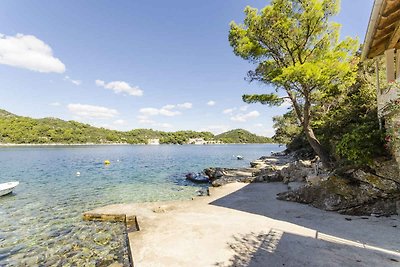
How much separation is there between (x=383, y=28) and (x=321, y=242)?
677 centimetres

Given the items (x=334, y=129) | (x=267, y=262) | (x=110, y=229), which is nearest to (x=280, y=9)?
(x=334, y=129)

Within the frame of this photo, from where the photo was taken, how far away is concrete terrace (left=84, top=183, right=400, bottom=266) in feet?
18.6

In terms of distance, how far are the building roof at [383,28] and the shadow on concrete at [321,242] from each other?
613cm

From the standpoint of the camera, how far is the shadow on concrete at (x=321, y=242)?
5512 mm

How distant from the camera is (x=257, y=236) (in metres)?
7.18

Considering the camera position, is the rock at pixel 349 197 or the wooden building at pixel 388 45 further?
the rock at pixel 349 197

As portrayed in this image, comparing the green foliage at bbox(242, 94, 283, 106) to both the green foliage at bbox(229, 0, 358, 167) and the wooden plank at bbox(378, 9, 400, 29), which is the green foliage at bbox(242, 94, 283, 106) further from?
the wooden plank at bbox(378, 9, 400, 29)

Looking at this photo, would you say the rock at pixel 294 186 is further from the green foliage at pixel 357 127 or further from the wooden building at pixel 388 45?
the wooden building at pixel 388 45

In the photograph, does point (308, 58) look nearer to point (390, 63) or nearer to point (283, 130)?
point (390, 63)

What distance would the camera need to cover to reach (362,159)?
8.96 meters

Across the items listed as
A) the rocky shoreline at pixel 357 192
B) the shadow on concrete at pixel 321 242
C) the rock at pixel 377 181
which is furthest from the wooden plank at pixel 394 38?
the shadow on concrete at pixel 321 242

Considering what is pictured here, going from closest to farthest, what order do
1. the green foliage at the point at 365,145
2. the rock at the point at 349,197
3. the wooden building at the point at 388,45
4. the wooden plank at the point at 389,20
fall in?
the wooden building at the point at 388,45 → the wooden plank at the point at 389,20 → the rock at the point at 349,197 → the green foliage at the point at 365,145

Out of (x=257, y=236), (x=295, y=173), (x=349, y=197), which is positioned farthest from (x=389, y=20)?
(x=295, y=173)

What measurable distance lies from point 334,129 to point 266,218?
8635mm
